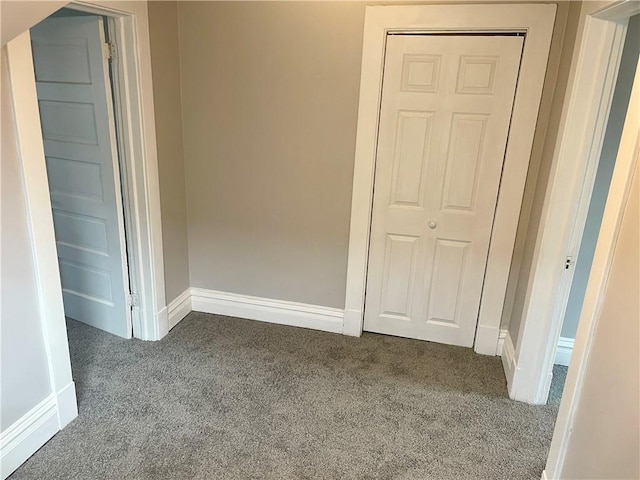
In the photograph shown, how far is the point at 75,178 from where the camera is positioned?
2742 millimetres

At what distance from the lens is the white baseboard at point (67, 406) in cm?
213

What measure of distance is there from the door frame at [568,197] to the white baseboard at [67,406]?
2.18 metres

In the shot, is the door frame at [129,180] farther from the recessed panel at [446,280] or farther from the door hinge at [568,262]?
the door hinge at [568,262]

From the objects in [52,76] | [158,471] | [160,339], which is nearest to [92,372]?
[160,339]

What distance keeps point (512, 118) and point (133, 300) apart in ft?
8.01

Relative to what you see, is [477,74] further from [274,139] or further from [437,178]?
[274,139]

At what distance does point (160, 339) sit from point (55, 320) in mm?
941

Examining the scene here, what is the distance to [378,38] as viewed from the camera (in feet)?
8.11

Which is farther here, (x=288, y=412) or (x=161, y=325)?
(x=161, y=325)

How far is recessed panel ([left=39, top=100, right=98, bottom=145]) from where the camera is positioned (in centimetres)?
256

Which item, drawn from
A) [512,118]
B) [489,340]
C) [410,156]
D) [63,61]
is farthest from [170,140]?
[489,340]

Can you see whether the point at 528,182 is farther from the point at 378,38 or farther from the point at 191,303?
the point at 191,303

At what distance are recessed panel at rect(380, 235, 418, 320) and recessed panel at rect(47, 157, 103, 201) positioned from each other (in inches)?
69.2

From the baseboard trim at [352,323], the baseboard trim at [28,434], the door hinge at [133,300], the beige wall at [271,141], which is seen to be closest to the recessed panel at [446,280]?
the baseboard trim at [352,323]
